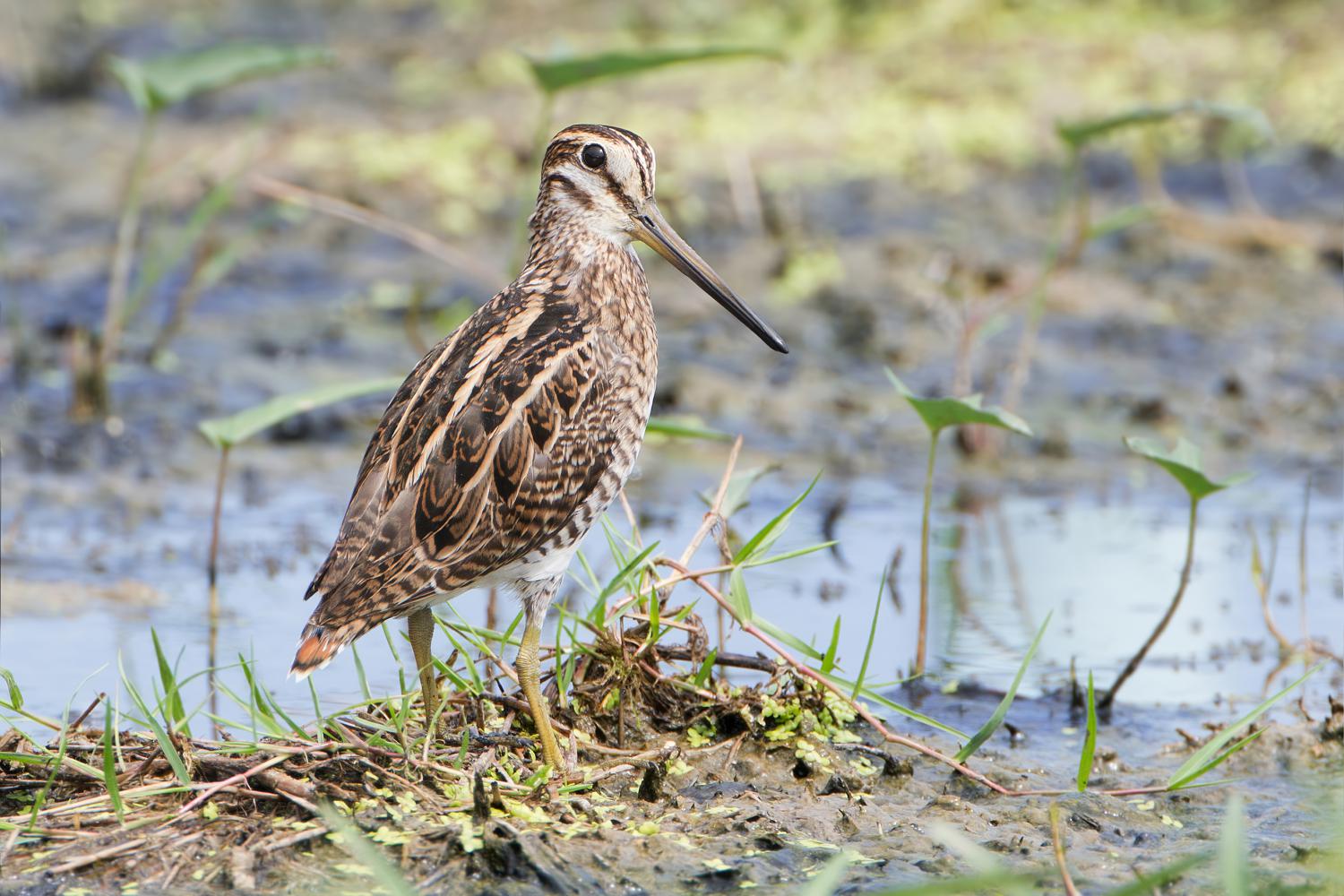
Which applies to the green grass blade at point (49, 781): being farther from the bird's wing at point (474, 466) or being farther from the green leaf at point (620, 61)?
the green leaf at point (620, 61)

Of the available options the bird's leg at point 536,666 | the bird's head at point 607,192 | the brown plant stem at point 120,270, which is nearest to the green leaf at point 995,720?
the bird's leg at point 536,666

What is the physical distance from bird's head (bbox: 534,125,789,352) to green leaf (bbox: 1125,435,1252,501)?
94 cm

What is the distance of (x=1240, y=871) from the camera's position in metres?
2.82

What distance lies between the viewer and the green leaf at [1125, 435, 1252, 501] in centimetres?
450

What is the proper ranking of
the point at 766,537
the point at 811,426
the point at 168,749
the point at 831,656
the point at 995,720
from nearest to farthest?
the point at 168,749 → the point at 995,720 → the point at 831,656 → the point at 766,537 → the point at 811,426

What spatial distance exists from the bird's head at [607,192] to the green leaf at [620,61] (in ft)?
3.31

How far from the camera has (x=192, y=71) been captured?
260 inches

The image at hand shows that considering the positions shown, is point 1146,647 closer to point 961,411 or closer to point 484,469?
point 961,411

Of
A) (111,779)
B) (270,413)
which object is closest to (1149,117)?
(270,413)

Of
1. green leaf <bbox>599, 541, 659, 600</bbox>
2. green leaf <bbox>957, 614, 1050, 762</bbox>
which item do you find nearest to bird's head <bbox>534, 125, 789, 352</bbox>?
green leaf <bbox>599, 541, 659, 600</bbox>

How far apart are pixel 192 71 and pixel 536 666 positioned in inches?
135

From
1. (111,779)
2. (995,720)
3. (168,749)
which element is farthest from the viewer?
(995,720)

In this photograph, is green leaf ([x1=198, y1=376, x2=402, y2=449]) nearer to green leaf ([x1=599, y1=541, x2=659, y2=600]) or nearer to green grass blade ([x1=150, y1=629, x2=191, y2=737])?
green leaf ([x1=599, y1=541, x2=659, y2=600])

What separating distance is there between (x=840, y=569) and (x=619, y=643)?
223 centimetres
